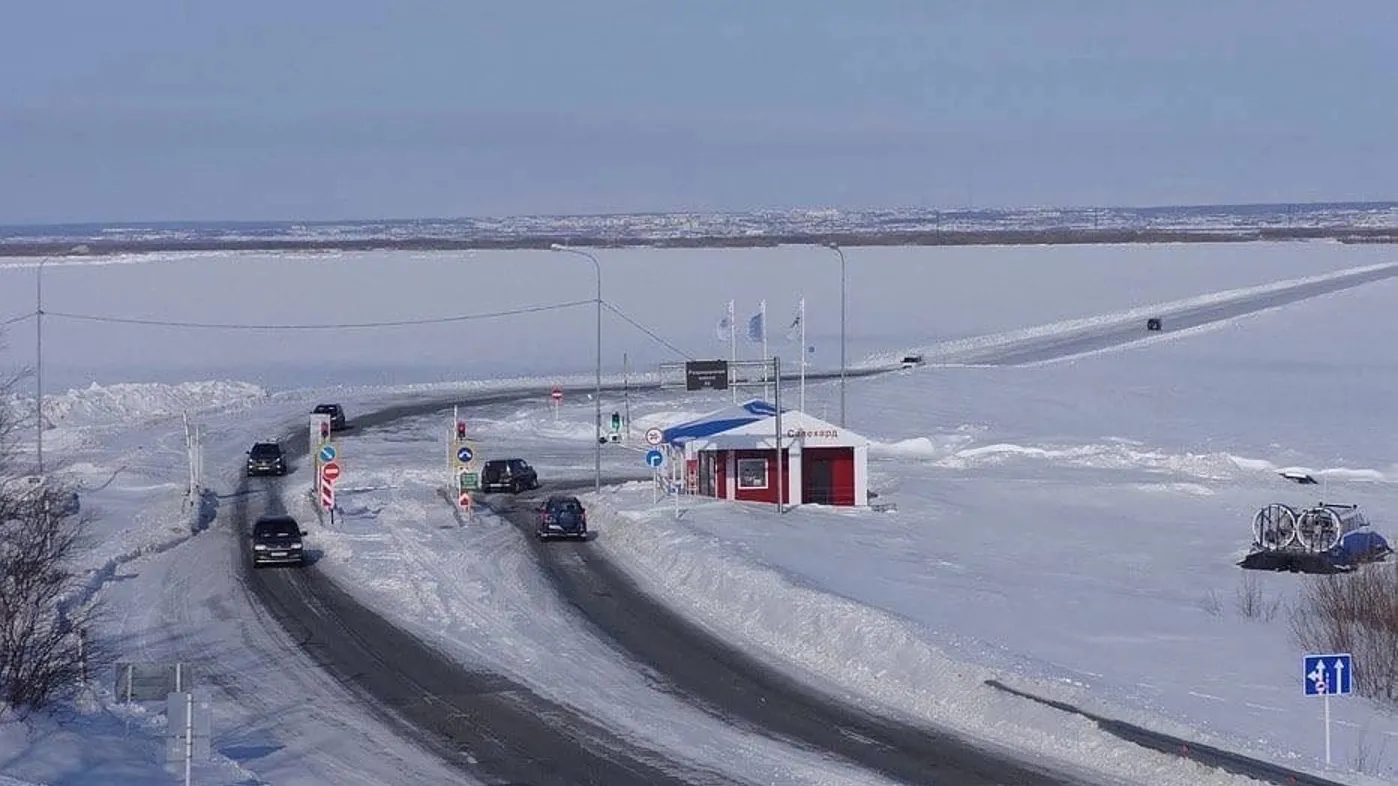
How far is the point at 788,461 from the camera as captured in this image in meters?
49.0

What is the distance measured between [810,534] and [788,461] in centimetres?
629

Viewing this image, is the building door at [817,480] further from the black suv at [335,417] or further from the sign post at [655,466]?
the black suv at [335,417]

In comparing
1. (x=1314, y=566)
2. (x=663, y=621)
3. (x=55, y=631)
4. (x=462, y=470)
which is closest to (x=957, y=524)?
(x=1314, y=566)

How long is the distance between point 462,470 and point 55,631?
82.6ft

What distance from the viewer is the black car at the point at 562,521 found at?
42000 mm

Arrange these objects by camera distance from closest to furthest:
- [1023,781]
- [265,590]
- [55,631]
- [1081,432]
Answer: [1023,781] → [55,631] → [265,590] → [1081,432]

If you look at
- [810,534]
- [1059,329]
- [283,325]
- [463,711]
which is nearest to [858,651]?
[463,711]

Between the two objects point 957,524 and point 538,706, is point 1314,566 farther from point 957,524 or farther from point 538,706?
point 538,706

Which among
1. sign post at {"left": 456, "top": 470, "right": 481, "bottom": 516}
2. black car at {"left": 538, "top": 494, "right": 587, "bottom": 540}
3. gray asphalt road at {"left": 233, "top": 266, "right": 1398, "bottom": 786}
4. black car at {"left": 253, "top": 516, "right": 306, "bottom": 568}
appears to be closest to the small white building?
sign post at {"left": 456, "top": 470, "right": 481, "bottom": 516}

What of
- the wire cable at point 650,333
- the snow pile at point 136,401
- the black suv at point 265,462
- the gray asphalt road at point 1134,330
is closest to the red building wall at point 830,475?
the black suv at point 265,462

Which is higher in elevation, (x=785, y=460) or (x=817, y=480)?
(x=785, y=460)

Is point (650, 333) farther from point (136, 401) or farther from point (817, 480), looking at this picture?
point (817, 480)

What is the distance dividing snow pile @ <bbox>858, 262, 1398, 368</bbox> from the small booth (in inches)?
1632

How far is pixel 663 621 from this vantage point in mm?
31375
